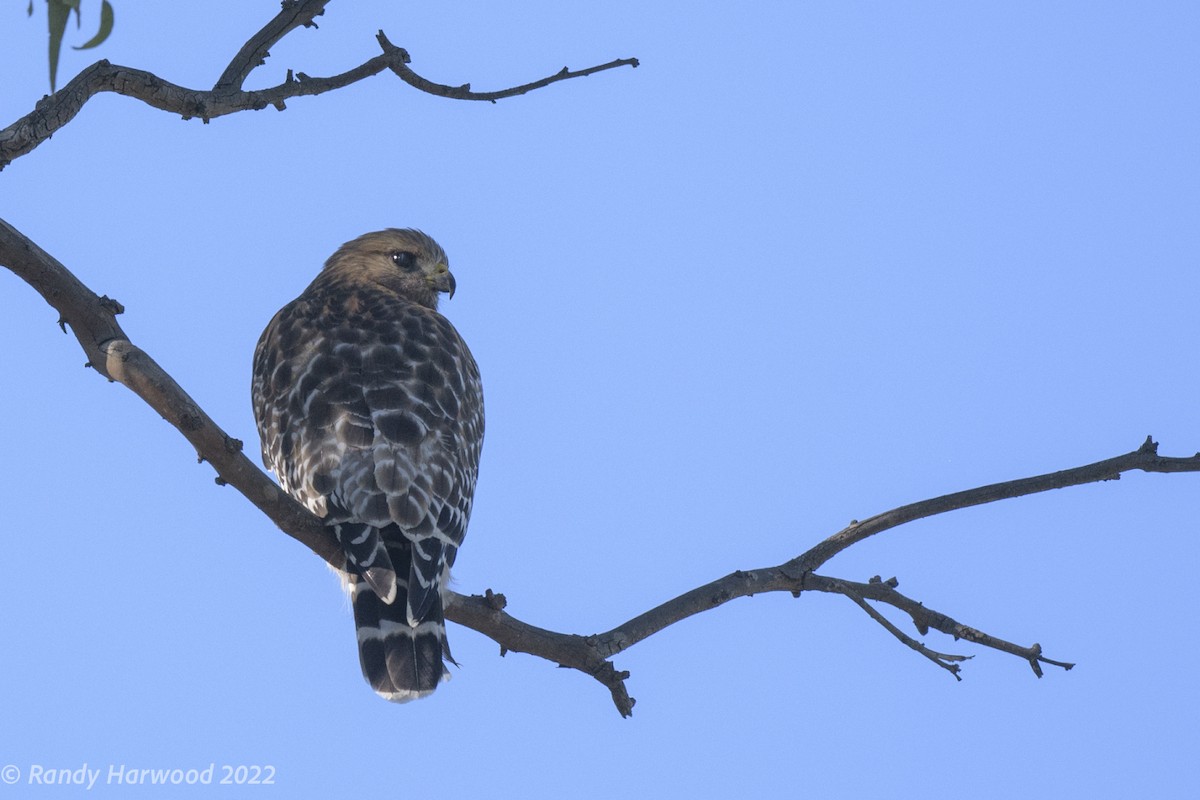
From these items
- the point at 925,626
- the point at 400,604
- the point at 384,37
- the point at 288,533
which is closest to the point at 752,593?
the point at 925,626

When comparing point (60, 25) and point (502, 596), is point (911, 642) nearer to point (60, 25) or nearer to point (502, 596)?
point (502, 596)

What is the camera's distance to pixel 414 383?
6.58m

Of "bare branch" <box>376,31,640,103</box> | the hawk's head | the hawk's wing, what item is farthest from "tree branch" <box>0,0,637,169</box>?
the hawk's head

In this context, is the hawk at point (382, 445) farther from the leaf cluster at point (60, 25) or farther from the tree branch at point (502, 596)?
the leaf cluster at point (60, 25)

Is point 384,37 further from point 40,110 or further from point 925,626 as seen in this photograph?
point 925,626

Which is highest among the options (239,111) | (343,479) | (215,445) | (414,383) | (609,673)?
(239,111)

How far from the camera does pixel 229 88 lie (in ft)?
19.4

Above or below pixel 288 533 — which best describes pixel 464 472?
above

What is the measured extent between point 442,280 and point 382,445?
267 cm

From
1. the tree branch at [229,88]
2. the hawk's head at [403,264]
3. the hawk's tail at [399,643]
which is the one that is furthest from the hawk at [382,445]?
the tree branch at [229,88]

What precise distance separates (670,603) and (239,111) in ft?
8.62

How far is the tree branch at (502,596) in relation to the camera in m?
4.68

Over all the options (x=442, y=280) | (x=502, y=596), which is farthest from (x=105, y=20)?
(x=442, y=280)

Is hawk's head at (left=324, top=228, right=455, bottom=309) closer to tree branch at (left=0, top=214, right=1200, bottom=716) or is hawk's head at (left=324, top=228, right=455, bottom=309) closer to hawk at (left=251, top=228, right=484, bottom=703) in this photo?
hawk at (left=251, top=228, right=484, bottom=703)
